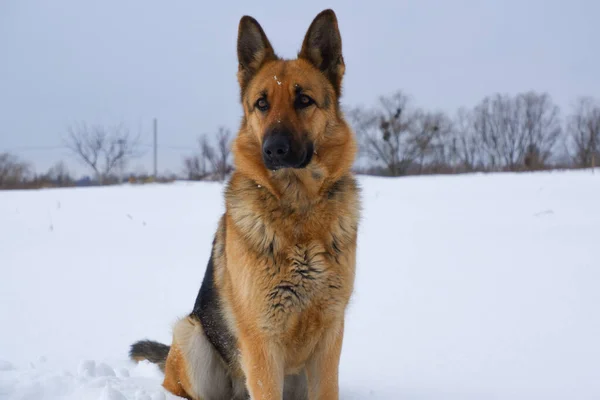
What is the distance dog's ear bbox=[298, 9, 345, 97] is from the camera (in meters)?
3.18

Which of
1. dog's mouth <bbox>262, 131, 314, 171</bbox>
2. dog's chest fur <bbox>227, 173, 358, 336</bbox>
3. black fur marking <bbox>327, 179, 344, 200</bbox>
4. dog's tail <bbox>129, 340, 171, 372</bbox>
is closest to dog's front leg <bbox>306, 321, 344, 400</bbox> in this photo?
dog's chest fur <bbox>227, 173, 358, 336</bbox>

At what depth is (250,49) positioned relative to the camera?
333 centimetres

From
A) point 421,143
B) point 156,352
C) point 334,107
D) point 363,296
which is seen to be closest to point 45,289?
point 156,352

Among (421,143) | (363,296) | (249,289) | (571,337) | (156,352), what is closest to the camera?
(249,289)

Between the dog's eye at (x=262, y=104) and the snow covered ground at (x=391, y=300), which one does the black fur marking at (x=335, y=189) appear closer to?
the dog's eye at (x=262, y=104)

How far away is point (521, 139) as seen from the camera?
56844 mm

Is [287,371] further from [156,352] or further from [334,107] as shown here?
[334,107]

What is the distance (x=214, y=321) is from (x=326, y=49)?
2.00 metres

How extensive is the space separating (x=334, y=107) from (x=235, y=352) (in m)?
1.75

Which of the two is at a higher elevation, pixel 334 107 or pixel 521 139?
pixel 521 139

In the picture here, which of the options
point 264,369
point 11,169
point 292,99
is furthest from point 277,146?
point 11,169

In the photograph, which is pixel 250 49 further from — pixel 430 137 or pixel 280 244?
pixel 430 137

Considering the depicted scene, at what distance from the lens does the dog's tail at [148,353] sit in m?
3.96

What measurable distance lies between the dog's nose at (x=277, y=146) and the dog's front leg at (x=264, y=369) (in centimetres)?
105
